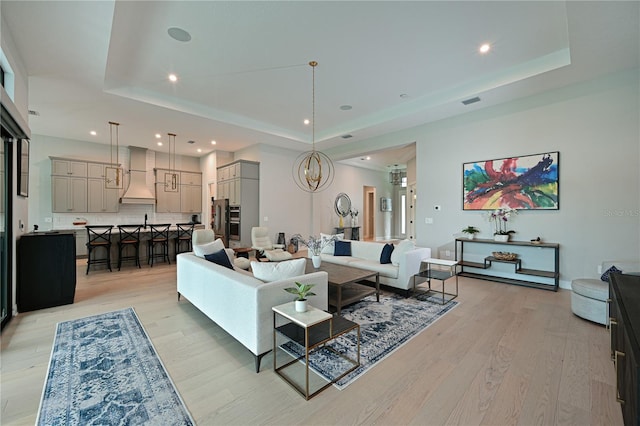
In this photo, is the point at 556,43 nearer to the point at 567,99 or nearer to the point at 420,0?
the point at 567,99

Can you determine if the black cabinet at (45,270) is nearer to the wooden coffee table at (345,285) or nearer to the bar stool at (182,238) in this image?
the bar stool at (182,238)

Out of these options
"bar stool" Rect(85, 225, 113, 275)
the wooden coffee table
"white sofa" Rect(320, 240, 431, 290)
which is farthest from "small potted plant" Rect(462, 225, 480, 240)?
"bar stool" Rect(85, 225, 113, 275)

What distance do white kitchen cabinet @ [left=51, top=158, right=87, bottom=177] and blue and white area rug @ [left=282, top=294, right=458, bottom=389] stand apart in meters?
8.40

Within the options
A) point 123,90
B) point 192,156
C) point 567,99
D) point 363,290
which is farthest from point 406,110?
point 192,156

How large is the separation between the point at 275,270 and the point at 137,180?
8.03 meters

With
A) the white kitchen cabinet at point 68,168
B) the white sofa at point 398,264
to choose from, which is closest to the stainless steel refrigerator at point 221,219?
the white kitchen cabinet at point 68,168

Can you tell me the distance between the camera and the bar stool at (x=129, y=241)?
20.2ft

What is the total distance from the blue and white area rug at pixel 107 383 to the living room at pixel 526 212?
0.17 metres

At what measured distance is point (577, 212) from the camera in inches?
173

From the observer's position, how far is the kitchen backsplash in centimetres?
756

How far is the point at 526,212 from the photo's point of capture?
4906 millimetres

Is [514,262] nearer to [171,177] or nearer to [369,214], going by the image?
[369,214]

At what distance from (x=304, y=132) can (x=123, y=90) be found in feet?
13.8

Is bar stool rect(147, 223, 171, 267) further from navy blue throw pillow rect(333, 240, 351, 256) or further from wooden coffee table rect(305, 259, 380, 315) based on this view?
wooden coffee table rect(305, 259, 380, 315)
